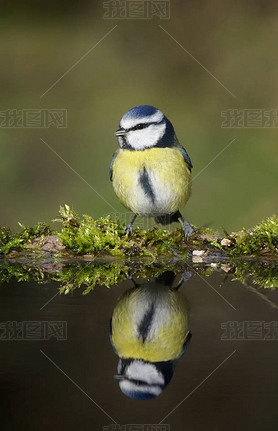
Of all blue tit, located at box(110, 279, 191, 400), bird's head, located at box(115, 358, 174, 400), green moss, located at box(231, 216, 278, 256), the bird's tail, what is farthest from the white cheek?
bird's head, located at box(115, 358, 174, 400)

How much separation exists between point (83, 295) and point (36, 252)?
3.29ft

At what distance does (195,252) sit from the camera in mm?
2811

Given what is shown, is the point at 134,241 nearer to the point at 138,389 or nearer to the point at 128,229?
the point at 128,229

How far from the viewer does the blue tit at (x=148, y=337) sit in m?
1.17

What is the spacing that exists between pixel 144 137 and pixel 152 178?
0.22 meters

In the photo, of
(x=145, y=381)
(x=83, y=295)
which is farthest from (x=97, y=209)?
(x=145, y=381)

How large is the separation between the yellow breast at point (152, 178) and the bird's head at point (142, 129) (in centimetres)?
4

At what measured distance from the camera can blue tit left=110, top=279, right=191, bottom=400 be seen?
1.17m

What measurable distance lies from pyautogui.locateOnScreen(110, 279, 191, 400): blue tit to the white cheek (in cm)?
126

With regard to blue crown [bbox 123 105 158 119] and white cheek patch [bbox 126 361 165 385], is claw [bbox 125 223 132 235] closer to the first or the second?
blue crown [bbox 123 105 158 119]

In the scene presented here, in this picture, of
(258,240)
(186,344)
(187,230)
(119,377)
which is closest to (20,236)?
(187,230)

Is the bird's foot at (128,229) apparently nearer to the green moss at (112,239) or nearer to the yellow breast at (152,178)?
the green moss at (112,239)

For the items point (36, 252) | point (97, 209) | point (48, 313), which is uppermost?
point (48, 313)

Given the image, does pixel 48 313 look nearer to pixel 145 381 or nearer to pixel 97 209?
pixel 145 381
